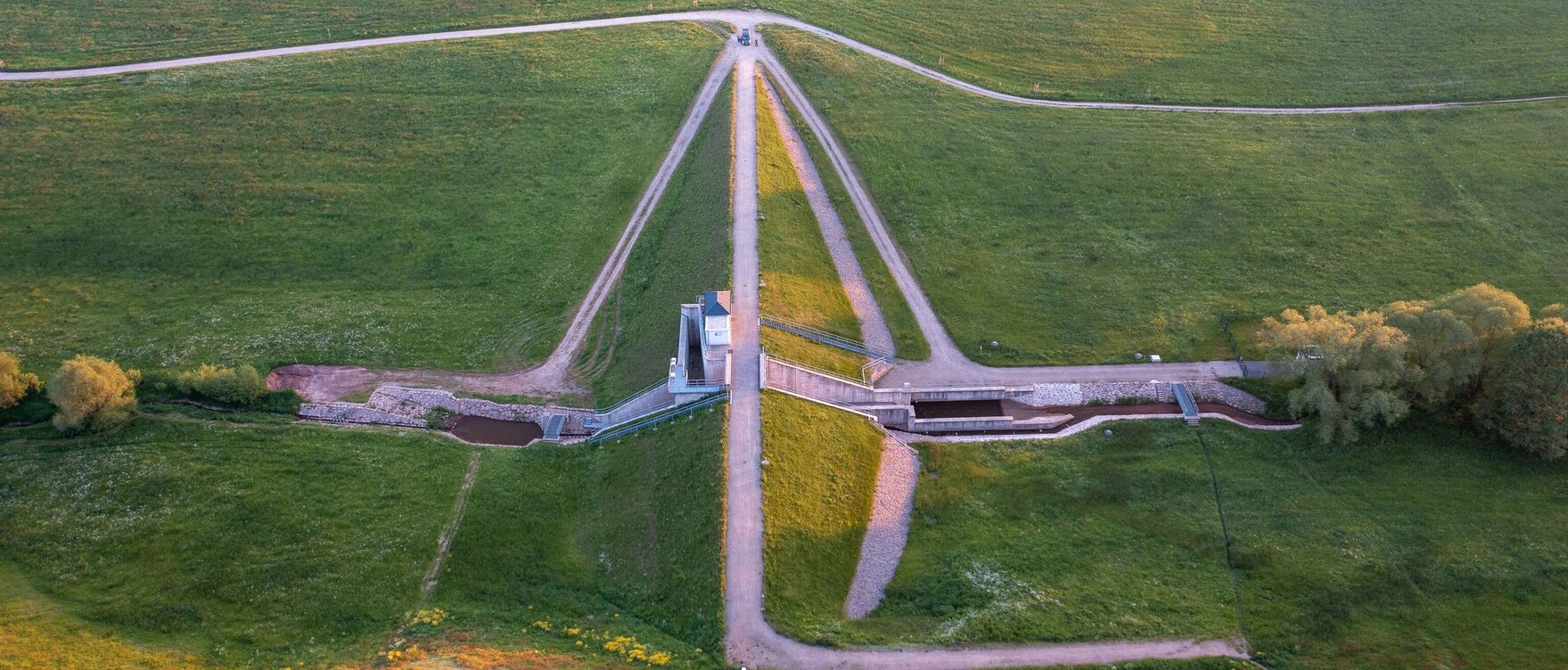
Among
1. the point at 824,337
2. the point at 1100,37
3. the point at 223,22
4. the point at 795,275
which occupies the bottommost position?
the point at 824,337

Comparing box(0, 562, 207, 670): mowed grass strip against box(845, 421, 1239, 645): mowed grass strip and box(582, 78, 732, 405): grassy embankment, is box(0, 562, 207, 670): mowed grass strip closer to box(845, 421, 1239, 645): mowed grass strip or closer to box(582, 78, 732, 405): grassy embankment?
box(582, 78, 732, 405): grassy embankment

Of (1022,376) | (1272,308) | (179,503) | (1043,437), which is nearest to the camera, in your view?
(179,503)

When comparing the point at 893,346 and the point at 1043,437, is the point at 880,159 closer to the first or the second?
the point at 893,346

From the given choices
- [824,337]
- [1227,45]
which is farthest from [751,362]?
[1227,45]

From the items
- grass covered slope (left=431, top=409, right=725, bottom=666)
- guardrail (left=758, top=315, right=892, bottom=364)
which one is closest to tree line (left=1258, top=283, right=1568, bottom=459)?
guardrail (left=758, top=315, right=892, bottom=364)

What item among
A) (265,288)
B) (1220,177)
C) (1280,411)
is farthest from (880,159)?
(265,288)

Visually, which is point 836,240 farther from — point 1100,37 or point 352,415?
point 1100,37
